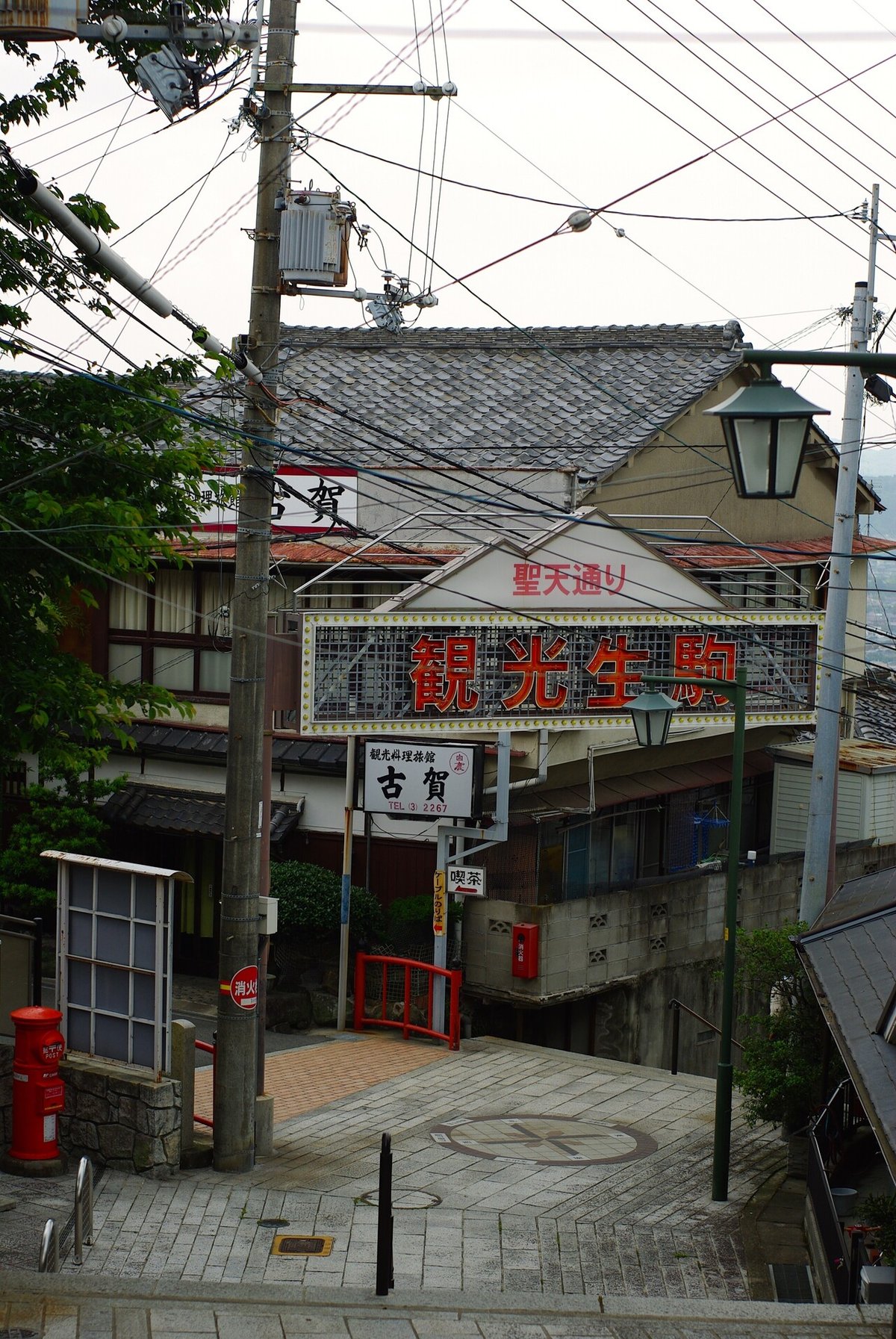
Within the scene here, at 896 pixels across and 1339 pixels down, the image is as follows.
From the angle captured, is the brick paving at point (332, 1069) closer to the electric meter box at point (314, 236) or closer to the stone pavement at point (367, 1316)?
the stone pavement at point (367, 1316)

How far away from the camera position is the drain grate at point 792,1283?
508 inches

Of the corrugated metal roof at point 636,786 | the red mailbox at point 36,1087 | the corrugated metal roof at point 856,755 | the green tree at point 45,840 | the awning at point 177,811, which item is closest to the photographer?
the red mailbox at point 36,1087

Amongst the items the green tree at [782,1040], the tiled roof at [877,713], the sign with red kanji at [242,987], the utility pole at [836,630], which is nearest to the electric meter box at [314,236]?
the sign with red kanji at [242,987]

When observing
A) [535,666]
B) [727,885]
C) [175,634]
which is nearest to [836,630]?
[535,666]

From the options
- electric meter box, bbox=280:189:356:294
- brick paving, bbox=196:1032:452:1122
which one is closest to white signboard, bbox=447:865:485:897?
brick paving, bbox=196:1032:452:1122

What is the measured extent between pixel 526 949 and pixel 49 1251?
36.6ft

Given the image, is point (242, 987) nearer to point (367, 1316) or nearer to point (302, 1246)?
point (302, 1246)

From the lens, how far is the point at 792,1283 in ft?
43.2

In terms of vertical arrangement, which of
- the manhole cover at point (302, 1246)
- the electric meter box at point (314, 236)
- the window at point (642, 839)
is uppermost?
the electric meter box at point (314, 236)

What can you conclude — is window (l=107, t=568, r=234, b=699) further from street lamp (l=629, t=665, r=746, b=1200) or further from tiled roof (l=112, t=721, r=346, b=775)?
street lamp (l=629, t=665, r=746, b=1200)

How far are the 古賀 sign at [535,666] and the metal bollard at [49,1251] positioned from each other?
9.58 metres

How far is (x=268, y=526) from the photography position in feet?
49.8

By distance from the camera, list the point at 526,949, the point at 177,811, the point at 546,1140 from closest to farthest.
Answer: the point at 546,1140 < the point at 526,949 < the point at 177,811

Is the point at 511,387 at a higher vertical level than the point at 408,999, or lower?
higher
